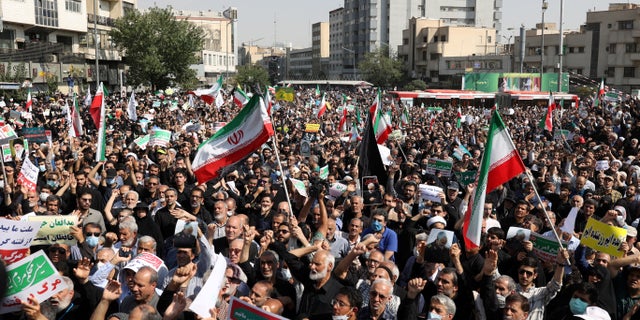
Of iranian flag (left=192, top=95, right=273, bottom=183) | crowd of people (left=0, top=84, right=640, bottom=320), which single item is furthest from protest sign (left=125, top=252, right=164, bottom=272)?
iranian flag (left=192, top=95, right=273, bottom=183)

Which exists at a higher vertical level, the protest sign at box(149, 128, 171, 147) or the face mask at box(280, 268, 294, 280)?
the protest sign at box(149, 128, 171, 147)

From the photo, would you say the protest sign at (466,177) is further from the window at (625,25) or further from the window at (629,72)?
the window at (625,25)

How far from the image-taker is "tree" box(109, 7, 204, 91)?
53188 millimetres

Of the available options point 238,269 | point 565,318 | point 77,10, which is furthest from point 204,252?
point 77,10

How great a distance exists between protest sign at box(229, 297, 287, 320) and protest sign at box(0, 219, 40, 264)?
8.51 ft

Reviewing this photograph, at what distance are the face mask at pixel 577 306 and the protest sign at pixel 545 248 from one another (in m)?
1.10

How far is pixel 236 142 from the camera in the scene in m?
7.76

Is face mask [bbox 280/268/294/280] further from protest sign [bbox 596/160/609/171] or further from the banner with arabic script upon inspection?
protest sign [bbox 596/160/609/171]

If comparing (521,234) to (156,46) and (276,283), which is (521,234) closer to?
(276,283)

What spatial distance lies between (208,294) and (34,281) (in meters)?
1.16

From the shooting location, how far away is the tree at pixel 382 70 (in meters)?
89.3

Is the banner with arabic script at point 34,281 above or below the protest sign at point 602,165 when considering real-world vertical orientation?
above

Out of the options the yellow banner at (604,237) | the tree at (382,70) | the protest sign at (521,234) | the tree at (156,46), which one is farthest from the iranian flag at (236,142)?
the tree at (382,70)

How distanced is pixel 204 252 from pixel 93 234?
60.1 inches
